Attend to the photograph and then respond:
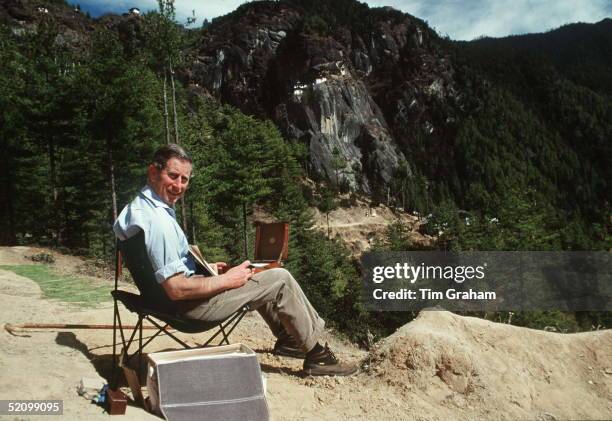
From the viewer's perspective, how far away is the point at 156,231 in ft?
10.4

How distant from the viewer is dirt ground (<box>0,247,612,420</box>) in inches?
136

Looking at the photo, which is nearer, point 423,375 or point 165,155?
point 165,155

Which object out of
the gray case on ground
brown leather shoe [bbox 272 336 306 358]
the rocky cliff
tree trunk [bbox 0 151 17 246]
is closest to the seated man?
brown leather shoe [bbox 272 336 306 358]

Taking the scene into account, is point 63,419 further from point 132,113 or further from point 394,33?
point 394,33

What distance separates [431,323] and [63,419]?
3.37 meters

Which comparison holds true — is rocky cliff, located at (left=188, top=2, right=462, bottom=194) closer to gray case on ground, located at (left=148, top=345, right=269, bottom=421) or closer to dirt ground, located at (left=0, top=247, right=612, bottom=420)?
dirt ground, located at (left=0, top=247, right=612, bottom=420)

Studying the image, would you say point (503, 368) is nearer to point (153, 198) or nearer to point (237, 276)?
point (237, 276)

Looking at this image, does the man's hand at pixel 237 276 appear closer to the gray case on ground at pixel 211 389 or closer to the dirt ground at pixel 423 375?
the gray case on ground at pixel 211 389

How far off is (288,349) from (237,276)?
1211mm

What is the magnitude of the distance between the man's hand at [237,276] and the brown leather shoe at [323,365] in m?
1.08

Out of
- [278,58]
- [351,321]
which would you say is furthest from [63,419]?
[278,58]

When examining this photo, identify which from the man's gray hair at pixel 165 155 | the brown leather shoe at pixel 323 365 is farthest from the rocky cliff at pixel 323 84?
the man's gray hair at pixel 165 155

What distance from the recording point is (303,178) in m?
86.2

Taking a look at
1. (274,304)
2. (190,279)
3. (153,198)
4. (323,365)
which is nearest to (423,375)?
(323,365)
